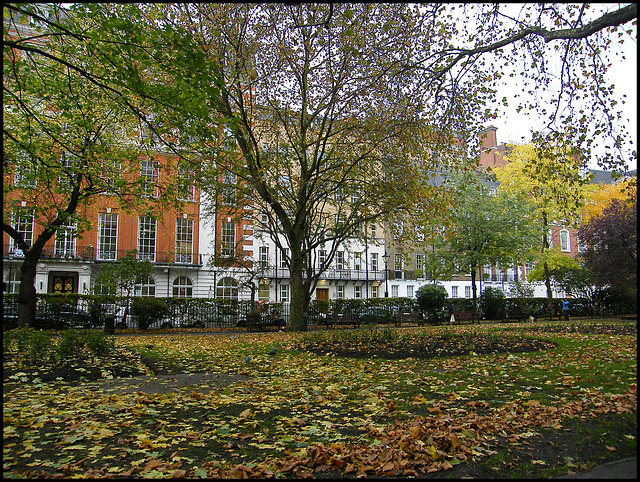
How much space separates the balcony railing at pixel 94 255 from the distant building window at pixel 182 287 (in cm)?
164

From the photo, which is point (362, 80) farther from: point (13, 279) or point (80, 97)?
point (13, 279)

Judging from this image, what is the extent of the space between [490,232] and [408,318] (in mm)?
8567

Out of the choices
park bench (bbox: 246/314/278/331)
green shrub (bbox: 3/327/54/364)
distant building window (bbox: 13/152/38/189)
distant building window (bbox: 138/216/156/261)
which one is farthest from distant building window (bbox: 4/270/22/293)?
green shrub (bbox: 3/327/54/364)

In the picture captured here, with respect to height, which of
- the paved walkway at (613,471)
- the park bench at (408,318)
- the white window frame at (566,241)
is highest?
the white window frame at (566,241)

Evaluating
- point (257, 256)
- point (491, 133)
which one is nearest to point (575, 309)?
point (491, 133)

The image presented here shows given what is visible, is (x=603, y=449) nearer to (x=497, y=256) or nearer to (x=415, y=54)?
(x=415, y=54)

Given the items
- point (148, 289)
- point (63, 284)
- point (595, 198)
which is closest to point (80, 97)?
point (148, 289)

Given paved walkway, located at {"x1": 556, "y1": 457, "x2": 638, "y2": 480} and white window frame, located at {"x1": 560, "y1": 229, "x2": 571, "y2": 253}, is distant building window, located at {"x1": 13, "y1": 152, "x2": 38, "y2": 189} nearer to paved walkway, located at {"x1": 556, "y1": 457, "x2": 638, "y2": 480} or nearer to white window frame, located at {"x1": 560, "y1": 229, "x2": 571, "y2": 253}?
paved walkway, located at {"x1": 556, "y1": 457, "x2": 638, "y2": 480}

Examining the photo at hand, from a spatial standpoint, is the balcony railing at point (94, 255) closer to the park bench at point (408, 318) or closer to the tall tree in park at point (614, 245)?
the park bench at point (408, 318)

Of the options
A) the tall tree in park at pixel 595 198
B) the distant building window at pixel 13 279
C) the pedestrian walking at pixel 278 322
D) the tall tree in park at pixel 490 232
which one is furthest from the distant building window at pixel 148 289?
the tall tree in park at pixel 595 198

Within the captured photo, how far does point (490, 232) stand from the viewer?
29.4m

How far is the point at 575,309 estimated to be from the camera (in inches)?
1364

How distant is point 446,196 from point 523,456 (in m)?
12.5

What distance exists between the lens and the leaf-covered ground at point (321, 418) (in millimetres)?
3305
